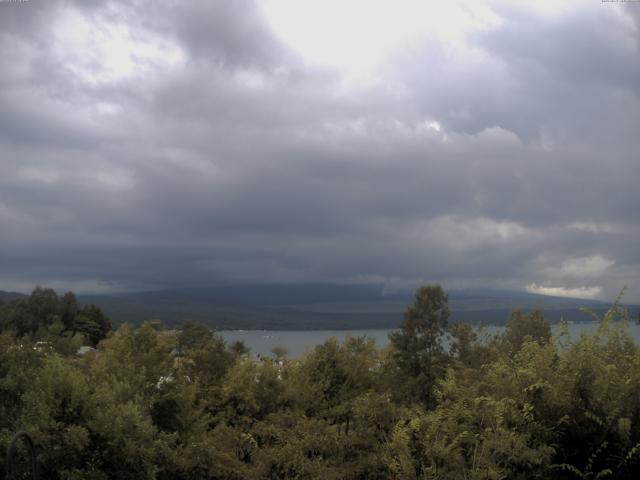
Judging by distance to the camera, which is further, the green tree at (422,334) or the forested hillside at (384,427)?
the green tree at (422,334)

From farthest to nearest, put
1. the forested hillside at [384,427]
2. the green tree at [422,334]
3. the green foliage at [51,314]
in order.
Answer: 1. the green foliage at [51,314]
2. the green tree at [422,334]
3. the forested hillside at [384,427]

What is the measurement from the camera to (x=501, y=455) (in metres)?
6.05

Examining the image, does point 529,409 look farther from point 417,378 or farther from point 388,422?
point 417,378

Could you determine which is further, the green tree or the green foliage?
the green foliage

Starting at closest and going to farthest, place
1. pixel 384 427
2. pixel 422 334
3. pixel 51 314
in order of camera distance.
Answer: pixel 384 427 → pixel 422 334 → pixel 51 314

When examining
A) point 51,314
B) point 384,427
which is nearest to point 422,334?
point 384,427

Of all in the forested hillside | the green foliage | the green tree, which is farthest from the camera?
the green foliage

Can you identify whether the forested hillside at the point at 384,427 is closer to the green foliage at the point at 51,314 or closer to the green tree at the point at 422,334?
the green tree at the point at 422,334

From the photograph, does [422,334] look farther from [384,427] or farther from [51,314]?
[51,314]

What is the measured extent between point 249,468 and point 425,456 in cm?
256

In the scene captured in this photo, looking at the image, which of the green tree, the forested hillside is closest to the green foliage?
the green tree

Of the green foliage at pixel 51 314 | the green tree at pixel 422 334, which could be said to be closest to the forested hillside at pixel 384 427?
the green tree at pixel 422 334

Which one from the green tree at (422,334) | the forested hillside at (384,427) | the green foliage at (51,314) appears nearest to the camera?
the forested hillside at (384,427)

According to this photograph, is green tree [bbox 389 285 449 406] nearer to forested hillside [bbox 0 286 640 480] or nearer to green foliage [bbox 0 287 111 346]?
forested hillside [bbox 0 286 640 480]
